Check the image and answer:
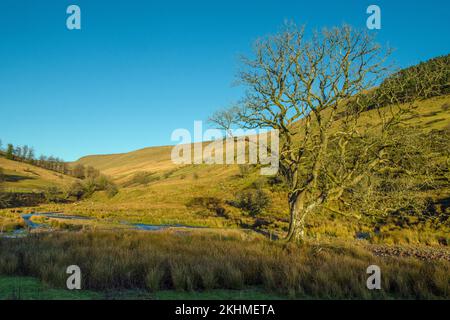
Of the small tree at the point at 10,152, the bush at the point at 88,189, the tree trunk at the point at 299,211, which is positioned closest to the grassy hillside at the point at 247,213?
the tree trunk at the point at 299,211

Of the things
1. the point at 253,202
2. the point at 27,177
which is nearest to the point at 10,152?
the point at 27,177

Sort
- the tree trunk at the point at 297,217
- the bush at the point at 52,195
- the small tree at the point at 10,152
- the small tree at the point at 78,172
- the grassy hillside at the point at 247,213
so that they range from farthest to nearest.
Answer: the small tree at the point at 78,172 < the small tree at the point at 10,152 < the bush at the point at 52,195 < the grassy hillside at the point at 247,213 < the tree trunk at the point at 297,217

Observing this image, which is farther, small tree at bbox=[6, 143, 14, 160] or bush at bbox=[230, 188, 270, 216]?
small tree at bbox=[6, 143, 14, 160]

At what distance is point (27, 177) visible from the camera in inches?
5098

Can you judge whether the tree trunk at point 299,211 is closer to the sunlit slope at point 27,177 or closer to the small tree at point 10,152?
the sunlit slope at point 27,177

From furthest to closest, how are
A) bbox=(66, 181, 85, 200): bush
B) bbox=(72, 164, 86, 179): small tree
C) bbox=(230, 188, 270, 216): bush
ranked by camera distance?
bbox=(72, 164, 86, 179): small tree, bbox=(66, 181, 85, 200): bush, bbox=(230, 188, 270, 216): bush

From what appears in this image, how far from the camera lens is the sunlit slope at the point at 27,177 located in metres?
114

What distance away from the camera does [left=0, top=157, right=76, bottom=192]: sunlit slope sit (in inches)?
4486

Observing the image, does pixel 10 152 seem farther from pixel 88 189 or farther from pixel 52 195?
pixel 52 195

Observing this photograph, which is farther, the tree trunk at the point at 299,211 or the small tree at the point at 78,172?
the small tree at the point at 78,172

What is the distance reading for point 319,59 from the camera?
16.9 m

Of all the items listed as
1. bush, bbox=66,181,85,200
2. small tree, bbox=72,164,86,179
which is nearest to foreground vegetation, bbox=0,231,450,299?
bush, bbox=66,181,85,200

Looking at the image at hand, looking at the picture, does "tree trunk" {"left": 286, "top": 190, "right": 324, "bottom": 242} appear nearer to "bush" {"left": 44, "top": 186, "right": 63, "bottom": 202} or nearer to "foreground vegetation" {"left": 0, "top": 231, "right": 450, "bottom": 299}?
"foreground vegetation" {"left": 0, "top": 231, "right": 450, "bottom": 299}
